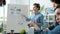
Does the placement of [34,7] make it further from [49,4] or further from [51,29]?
[51,29]

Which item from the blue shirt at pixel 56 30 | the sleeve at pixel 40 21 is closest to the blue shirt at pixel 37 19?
the sleeve at pixel 40 21

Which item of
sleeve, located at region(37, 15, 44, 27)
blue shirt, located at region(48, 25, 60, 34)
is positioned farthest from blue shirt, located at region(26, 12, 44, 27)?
blue shirt, located at region(48, 25, 60, 34)

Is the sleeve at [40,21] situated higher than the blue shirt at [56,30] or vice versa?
the sleeve at [40,21]

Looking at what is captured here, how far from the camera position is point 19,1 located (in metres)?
1.56

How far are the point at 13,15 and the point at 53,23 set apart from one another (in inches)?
20.6

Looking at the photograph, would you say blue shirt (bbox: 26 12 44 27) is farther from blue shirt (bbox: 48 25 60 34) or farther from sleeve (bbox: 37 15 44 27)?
blue shirt (bbox: 48 25 60 34)

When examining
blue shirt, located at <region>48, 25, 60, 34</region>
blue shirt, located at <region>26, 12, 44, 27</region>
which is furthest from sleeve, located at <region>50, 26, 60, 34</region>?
blue shirt, located at <region>26, 12, 44, 27</region>

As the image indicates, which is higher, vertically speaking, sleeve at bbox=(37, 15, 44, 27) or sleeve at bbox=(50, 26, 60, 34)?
sleeve at bbox=(37, 15, 44, 27)

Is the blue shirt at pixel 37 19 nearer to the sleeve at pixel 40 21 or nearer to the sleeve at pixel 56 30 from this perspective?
the sleeve at pixel 40 21

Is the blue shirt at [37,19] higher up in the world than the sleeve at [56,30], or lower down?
higher up

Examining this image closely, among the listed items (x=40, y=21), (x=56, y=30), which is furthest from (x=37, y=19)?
(x=56, y=30)

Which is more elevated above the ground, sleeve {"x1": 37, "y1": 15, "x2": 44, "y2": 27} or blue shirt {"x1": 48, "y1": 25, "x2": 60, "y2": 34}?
sleeve {"x1": 37, "y1": 15, "x2": 44, "y2": 27}

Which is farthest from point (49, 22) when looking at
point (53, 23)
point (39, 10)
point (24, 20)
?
point (24, 20)

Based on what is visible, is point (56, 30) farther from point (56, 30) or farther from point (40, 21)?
point (40, 21)
